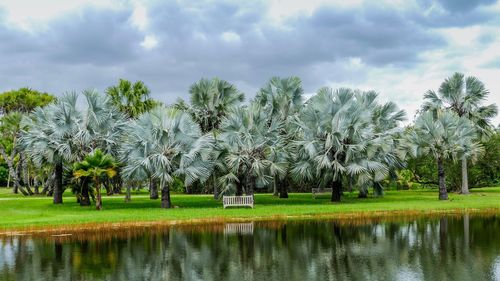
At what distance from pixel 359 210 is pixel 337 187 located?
8.93 meters

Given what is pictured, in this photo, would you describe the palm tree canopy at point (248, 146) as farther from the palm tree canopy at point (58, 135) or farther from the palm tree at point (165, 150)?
the palm tree canopy at point (58, 135)

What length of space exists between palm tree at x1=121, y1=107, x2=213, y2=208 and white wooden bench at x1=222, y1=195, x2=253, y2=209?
7.58 feet

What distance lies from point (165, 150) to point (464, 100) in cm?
3206

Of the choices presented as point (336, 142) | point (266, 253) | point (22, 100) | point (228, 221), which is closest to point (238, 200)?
point (228, 221)

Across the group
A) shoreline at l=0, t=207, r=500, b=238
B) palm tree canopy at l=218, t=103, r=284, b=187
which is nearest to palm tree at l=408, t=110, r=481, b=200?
shoreline at l=0, t=207, r=500, b=238

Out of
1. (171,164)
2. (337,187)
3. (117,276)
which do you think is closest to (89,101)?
(171,164)

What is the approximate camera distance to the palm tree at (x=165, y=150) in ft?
118

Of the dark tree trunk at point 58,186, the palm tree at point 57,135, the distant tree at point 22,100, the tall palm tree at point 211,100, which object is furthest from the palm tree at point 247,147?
the distant tree at point 22,100

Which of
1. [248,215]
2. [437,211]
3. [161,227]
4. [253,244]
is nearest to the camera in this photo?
[253,244]

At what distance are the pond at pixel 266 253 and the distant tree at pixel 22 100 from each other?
146ft

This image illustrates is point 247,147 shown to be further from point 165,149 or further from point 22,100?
point 22,100

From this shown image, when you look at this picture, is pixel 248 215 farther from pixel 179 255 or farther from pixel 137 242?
pixel 179 255

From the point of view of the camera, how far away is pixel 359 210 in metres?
33.0

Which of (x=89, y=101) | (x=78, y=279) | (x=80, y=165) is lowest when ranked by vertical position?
(x=78, y=279)
